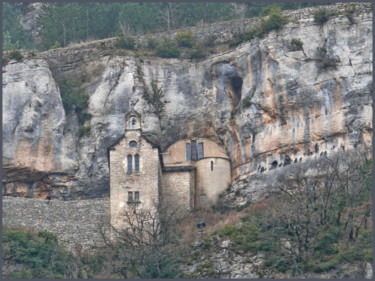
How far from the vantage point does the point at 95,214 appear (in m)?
70.7

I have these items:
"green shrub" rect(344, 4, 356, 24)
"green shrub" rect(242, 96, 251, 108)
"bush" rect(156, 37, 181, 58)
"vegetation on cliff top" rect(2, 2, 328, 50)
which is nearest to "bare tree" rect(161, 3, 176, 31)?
"vegetation on cliff top" rect(2, 2, 328, 50)

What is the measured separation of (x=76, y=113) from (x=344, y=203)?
23.2 m

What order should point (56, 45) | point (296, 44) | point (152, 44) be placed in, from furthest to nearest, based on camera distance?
point (56, 45) < point (152, 44) < point (296, 44)

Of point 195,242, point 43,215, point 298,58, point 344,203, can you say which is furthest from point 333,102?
point 43,215

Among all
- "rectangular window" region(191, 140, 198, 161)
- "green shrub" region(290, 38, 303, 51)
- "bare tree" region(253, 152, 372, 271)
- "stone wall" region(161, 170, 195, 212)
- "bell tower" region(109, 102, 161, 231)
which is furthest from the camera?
"rectangular window" region(191, 140, 198, 161)

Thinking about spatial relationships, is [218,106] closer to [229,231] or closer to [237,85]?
[237,85]

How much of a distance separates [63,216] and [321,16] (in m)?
23.5

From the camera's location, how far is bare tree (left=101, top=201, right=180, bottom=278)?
2438 inches

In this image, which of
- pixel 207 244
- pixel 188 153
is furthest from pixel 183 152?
pixel 207 244

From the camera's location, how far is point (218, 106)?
7956cm

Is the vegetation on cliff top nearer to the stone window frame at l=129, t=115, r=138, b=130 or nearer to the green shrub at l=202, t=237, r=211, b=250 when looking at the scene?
the stone window frame at l=129, t=115, r=138, b=130

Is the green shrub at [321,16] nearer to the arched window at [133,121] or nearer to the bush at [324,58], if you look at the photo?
the bush at [324,58]

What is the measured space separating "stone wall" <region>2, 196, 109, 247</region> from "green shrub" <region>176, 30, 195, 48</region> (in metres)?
17.5

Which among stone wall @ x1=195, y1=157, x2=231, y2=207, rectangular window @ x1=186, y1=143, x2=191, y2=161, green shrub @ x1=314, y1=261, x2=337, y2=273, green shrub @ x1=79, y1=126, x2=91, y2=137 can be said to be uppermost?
green shrub @ x1=79, y1=126, x2=91, y2=137
